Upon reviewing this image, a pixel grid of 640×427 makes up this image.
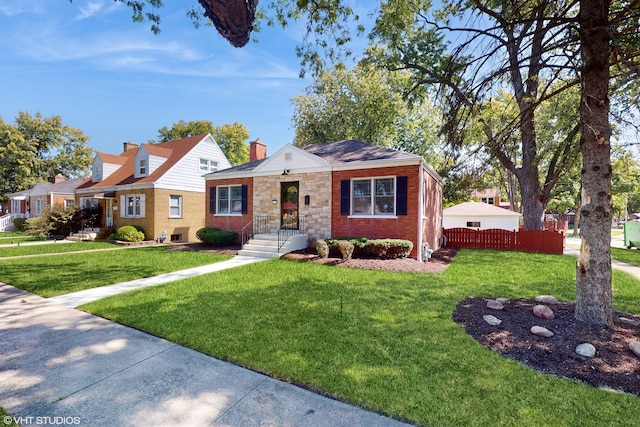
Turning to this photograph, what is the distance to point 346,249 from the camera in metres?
9.80

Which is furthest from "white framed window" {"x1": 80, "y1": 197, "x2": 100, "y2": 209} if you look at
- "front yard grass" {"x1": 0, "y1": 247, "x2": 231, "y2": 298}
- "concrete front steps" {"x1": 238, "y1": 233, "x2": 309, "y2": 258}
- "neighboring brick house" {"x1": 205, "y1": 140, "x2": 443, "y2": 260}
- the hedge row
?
the hedge row

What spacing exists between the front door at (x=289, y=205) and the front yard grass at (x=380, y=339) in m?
5.36

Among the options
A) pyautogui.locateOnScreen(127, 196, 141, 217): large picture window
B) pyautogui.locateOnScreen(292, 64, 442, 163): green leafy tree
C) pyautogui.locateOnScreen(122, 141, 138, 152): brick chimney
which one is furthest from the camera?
pyautogui.locateOnScreen(122, 141, 138, 152): brick chimney

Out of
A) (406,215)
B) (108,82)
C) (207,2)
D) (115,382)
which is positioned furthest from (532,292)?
(108,82)

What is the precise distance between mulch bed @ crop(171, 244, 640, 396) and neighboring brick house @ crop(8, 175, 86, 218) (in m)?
30.6

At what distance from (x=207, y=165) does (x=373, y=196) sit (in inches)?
546

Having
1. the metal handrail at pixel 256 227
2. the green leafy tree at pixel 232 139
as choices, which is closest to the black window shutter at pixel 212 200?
the metal handrail at pixel 256 227

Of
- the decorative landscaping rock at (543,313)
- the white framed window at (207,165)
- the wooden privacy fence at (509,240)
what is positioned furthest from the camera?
the white framed window at (207,165)

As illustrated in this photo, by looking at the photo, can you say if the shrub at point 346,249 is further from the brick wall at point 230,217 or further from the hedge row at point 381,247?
the brick wall at point 230,217

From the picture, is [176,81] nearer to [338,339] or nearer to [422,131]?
[338,339]

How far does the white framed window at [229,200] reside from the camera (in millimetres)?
14664

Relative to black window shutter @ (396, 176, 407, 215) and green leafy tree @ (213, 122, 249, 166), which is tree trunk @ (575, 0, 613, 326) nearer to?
black window shutter @ (396, 176, 407, 215)

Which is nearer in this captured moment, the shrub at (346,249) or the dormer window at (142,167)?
the shrub at (346,249)

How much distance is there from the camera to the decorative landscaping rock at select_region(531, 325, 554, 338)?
12.5 ft
